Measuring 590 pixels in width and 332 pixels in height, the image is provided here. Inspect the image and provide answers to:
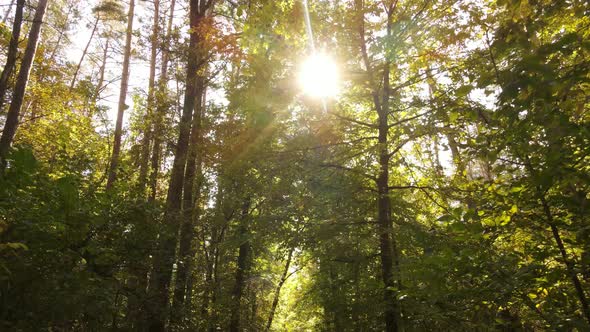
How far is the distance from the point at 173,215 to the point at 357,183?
144 inches

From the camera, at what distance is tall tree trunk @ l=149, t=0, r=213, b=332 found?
20.9ft

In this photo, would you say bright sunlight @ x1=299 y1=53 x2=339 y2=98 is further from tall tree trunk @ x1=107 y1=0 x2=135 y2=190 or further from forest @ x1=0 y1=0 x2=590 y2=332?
tall tree trunk @ x1=107 y1=0 x2=135 y2=190

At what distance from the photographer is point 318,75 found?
21.4 ft

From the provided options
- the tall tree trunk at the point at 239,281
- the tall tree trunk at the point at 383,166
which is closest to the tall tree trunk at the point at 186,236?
the tall tree trunk at the point at 239,281

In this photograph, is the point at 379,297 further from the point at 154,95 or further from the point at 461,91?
the point at 154,95

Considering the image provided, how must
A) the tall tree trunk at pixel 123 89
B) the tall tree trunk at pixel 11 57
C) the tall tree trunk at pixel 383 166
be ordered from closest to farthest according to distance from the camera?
the tall tree trunk at pixel 383 166
the tall tree trunk at pixel 11 57
the tall tree trunk at pixel 123 89

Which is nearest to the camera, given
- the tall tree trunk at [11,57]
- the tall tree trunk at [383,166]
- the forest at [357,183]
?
the forest at [357,183]

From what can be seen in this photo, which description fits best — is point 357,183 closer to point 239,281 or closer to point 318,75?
point 318,75

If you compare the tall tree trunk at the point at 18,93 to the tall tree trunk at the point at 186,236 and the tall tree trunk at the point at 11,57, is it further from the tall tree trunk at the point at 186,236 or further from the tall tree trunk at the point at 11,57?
the tall tree trunk at the point at 186,236

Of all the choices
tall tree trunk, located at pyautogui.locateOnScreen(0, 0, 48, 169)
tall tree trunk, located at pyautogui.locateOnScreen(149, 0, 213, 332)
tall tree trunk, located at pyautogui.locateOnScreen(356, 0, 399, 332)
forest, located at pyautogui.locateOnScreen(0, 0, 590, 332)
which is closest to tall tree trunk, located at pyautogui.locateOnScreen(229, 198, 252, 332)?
forest, located at pyautogui.locateOnScreen(0, 0, 590, 332)

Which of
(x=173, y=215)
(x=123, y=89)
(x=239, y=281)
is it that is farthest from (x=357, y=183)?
(x=123, y=89)

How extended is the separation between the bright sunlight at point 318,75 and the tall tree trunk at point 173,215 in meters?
3.48

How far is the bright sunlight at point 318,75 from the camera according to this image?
6414mm

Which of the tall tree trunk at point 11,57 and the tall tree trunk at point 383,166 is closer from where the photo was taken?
the tall tree trunk at point 383,166
